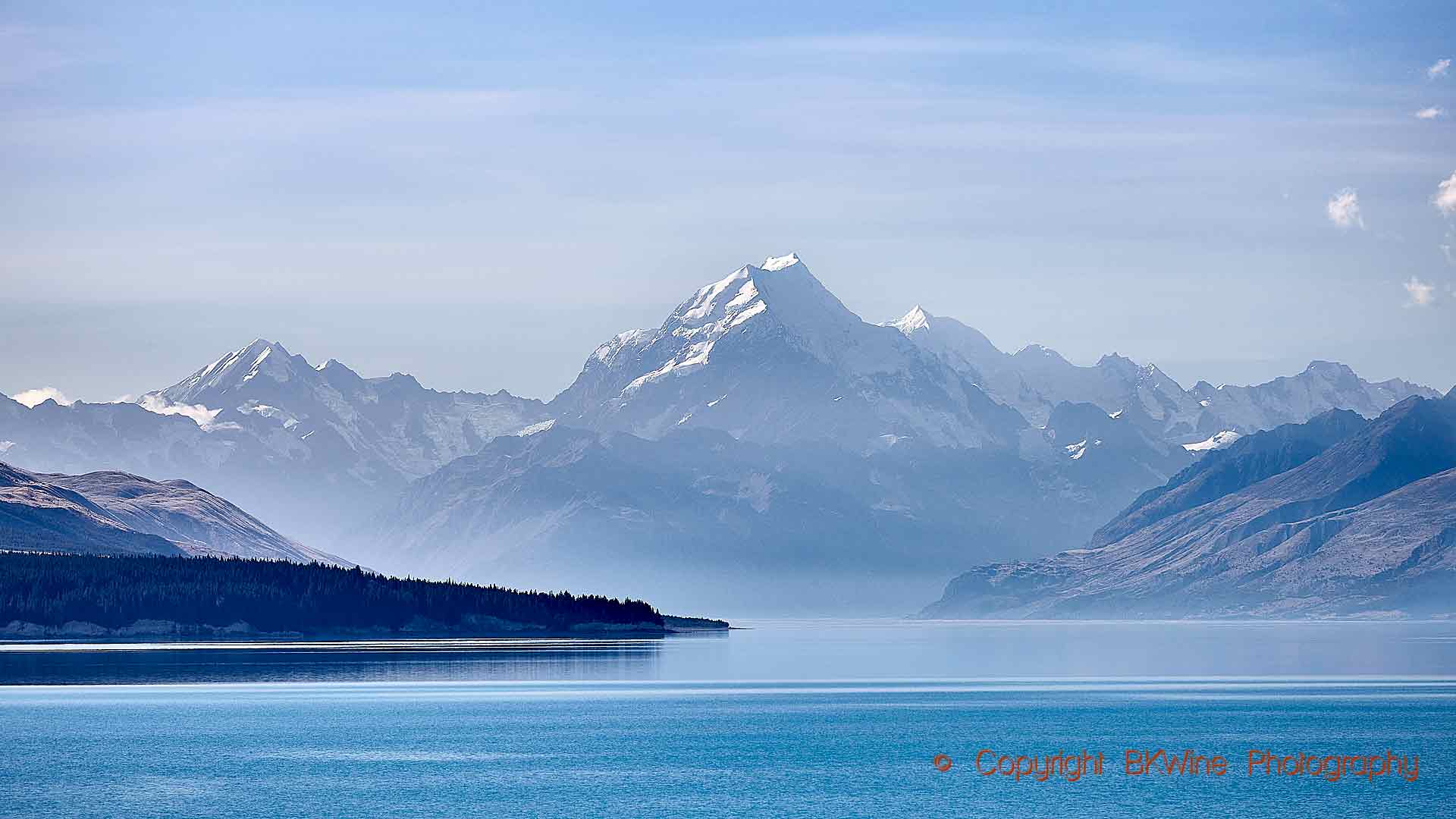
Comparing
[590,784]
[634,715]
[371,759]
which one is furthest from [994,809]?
[634,715]

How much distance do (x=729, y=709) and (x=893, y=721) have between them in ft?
70.7

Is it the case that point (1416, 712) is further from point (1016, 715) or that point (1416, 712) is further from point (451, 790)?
point (451, 790)

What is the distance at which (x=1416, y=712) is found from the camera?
183500 millimetres

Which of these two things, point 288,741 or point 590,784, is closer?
point 590,784

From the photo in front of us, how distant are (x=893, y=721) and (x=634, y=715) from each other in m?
25.5

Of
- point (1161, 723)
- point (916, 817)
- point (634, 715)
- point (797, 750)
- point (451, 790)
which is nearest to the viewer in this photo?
point (916, 817)

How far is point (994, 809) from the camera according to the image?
119 metres

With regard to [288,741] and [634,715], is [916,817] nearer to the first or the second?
[288,741]

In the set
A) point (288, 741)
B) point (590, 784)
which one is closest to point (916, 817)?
point (590, 784)

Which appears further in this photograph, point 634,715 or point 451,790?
point 634,715

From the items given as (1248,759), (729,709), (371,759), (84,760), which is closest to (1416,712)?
(1248,759)

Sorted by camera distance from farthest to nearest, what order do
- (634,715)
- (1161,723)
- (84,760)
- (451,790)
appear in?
(634,715) < (1161,723) < (84,760) < (451,790)

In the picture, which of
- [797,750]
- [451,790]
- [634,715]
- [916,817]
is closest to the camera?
[916,817]

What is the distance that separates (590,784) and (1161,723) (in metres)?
64.0
